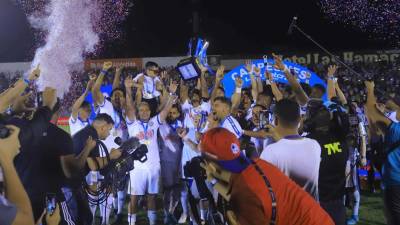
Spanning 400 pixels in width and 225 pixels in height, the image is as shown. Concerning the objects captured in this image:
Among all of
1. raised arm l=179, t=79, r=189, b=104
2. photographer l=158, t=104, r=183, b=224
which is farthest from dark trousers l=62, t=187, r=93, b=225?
raised arm l=179, t=79, r=189, b=104

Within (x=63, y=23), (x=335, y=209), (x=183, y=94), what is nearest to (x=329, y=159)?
(x=335, y=209)

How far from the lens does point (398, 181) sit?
4.91m

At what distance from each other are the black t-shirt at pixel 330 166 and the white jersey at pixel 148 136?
320 cm

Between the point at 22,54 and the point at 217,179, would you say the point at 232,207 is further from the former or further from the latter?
the point at 22,54

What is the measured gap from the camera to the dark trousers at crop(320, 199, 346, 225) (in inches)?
181

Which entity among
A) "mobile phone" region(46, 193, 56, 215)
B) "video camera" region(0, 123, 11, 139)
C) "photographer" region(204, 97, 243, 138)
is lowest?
"mobile phone" region(46, 193, 56, 215)

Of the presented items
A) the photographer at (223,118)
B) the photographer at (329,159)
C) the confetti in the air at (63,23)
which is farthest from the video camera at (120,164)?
the confetti in the air at (63,23)

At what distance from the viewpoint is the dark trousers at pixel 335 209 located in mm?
4586

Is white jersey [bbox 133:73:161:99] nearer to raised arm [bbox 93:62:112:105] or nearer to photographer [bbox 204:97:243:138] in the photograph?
raised arm [bbox 93:62:112:105]

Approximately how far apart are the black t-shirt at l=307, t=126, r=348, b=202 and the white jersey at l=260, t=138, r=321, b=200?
747 mm

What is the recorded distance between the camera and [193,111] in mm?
8070

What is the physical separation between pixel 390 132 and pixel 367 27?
29.9 meters

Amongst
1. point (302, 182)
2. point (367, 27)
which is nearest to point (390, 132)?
point (302, 182)

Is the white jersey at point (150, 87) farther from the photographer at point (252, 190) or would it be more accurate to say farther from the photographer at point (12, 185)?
the photographer at point (12, 185)
